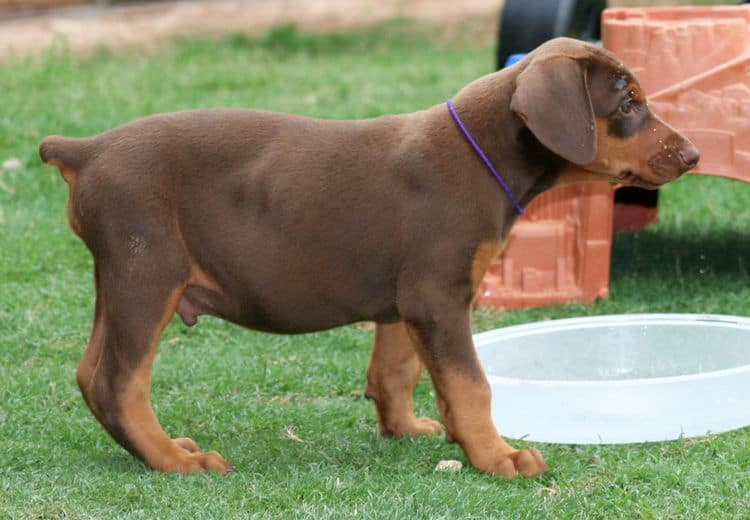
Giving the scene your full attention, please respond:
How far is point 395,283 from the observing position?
4.21 meters

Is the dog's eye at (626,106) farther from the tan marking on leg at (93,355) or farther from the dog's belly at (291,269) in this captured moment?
the tan marking on leg at (93,355)

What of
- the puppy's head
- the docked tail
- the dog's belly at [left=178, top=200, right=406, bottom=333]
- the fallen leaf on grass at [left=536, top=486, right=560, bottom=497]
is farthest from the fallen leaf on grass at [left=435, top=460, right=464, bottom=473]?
the docked tail

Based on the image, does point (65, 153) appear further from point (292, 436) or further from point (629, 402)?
point (629, 402)

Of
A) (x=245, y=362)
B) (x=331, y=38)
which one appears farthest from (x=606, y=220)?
(x=331, y=38)

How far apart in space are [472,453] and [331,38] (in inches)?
368

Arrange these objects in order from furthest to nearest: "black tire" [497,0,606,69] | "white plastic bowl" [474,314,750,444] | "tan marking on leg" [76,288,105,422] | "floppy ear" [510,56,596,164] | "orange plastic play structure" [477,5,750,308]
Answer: "black tire" [497,0,606,69] → "orange plastic play structure" [477,5,750,308] → "white plastic bowl" [474,314,750,444] → "tan marking on leg" [76,288,105,422] → "floppy ear" [510,56,596,164]

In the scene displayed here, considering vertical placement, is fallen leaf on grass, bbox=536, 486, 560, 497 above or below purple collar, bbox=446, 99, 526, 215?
below

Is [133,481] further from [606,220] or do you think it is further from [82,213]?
[606,220]

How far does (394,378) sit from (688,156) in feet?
4.24

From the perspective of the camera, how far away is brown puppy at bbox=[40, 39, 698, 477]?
161 inches

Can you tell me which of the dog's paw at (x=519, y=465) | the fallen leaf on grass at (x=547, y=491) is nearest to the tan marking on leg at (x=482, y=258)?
the dog's paw at (x=519, y=465)

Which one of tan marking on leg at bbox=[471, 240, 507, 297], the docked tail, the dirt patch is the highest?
the docked tail

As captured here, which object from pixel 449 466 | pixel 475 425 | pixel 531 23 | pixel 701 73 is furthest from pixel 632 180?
pixel 531 23

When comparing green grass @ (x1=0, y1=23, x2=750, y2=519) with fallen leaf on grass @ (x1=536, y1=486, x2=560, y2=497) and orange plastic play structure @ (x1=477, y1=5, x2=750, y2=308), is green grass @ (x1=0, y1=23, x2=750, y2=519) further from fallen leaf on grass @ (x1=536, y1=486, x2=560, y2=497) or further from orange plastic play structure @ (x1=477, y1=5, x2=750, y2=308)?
orange plastic play structure @ (x1=477, y1=5, x2=750, y2=308)
